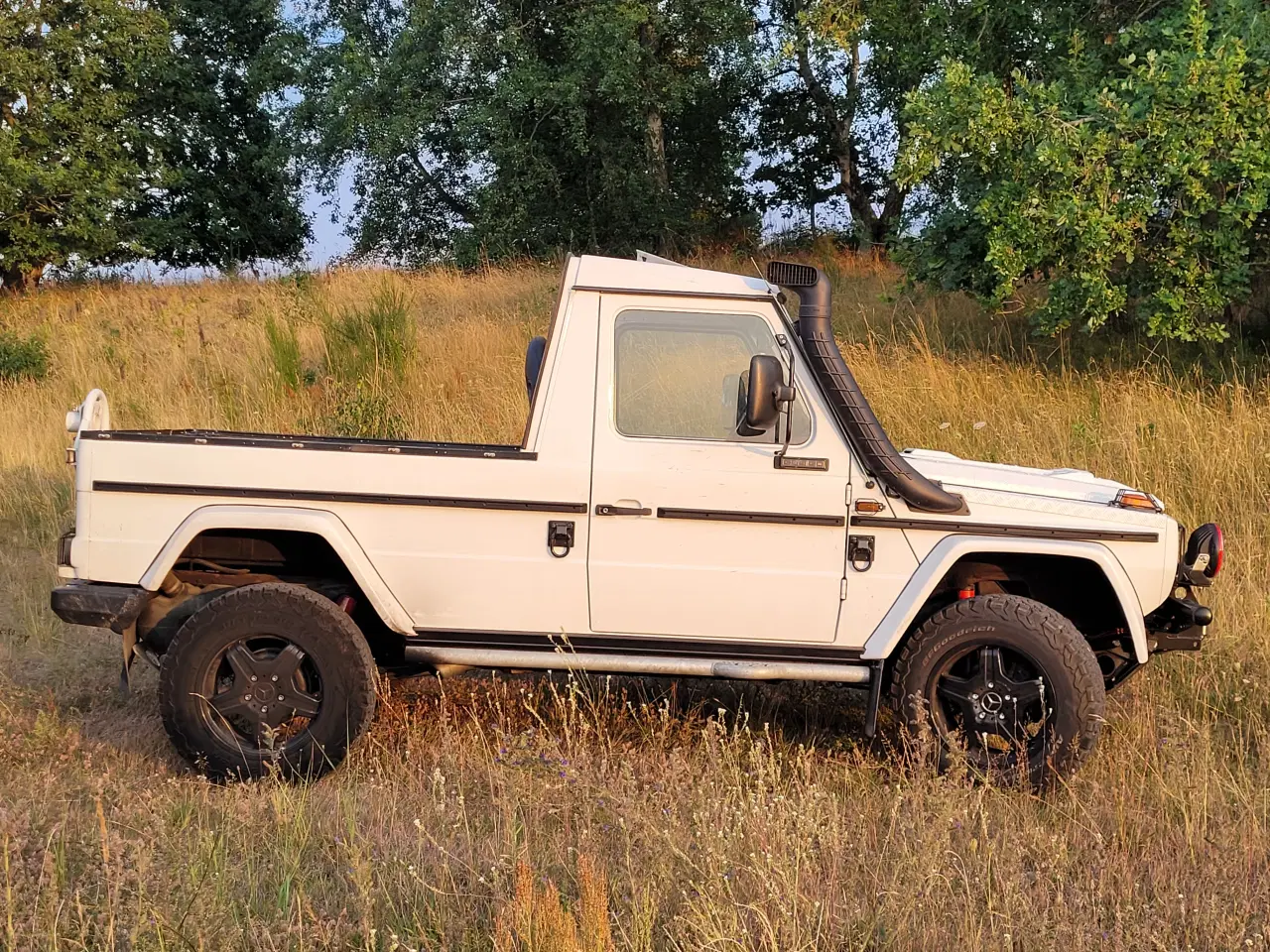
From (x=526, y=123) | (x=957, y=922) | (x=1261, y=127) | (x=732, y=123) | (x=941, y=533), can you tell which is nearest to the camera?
(x=957, y=922)

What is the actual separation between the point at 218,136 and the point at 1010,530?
90.6 ft

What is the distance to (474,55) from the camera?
20.6 m

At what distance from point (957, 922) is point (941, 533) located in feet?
4.78

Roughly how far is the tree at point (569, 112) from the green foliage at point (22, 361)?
8.94 metres

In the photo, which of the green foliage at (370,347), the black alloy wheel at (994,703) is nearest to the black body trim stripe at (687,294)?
the black alloy wheel at (994,703)

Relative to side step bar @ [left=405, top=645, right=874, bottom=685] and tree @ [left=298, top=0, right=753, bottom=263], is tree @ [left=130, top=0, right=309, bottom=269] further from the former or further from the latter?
side step bar @ [left=405, top=645, right=874, bottom=685]

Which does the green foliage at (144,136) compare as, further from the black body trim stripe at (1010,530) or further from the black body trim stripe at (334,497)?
the black body trim stripe at (1010,530)

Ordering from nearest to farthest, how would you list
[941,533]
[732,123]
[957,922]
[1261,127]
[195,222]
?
[957,922] → [941,533] → [1261,127] → [732,123] → [195,222]

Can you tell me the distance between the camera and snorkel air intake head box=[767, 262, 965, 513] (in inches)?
160

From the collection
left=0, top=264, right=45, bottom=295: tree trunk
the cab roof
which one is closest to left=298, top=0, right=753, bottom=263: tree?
left=0, top=264, right=45, bottom=295: tree trunk

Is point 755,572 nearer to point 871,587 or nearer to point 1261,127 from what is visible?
point 871,587

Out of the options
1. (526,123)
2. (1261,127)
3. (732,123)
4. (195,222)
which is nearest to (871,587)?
(1261,127)

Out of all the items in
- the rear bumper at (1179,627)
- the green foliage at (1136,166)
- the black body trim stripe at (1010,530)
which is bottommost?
the rear bumper at (1179,627)

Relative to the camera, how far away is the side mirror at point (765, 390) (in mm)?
3801
